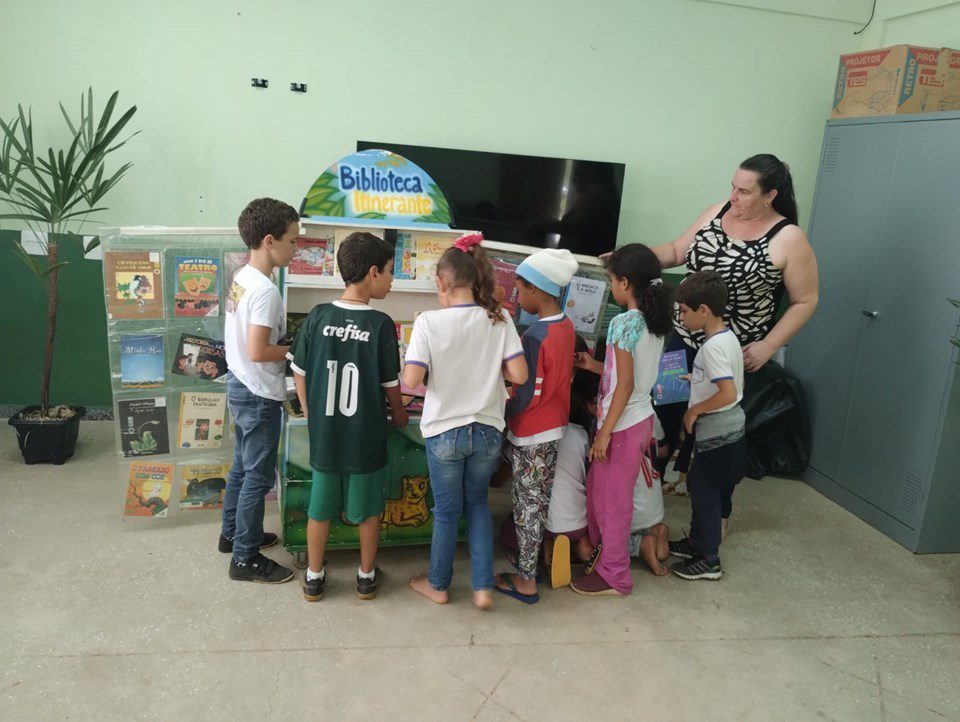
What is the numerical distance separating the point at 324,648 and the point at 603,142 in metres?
3.27

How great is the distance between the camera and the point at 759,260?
2975 mm

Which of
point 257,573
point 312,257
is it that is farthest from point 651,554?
point 312,257

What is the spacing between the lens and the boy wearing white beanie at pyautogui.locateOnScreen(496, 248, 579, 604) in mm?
2543

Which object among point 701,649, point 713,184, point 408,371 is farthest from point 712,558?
point 713,184

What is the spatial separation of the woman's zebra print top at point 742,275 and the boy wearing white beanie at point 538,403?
756 millimetres

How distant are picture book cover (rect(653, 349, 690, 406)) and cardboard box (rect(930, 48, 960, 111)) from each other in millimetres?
2010

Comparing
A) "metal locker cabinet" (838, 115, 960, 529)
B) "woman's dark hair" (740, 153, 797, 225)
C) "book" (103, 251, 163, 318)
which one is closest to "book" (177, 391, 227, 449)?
"book" (103, 251, 163, 318)

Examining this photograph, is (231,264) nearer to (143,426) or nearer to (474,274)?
(143,426)

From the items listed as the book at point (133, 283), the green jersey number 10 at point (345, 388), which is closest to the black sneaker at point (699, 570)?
the green jersey number 10 at point (345, 388)

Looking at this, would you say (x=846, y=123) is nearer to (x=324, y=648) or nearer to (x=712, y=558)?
(x=712, y=558)

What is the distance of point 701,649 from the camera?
2.50 m

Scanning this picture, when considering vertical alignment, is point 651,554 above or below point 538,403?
below

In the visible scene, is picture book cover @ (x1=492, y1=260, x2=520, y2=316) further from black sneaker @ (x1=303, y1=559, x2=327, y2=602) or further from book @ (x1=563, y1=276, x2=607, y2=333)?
black sneaker @ (x1=303, y1=559, x2=327, y2=602)

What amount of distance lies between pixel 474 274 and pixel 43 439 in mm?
2549
